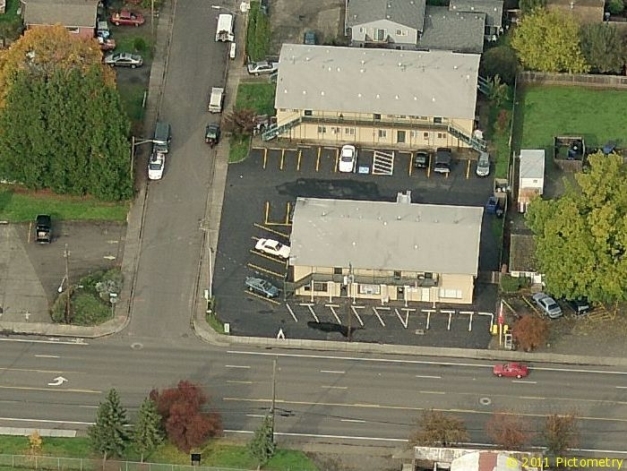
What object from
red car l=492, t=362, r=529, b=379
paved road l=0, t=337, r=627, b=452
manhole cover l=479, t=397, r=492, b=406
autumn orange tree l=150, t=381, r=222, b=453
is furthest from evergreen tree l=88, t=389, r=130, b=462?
red car l=492, t=362, r=529, b=379

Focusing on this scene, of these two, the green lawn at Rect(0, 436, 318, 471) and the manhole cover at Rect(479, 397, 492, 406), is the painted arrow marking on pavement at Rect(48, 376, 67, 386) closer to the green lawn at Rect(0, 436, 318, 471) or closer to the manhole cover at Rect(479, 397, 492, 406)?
the green lawn at Rect(0, 436, 318, 471)

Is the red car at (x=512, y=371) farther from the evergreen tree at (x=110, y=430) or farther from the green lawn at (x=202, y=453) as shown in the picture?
the evergreen tree at (x=110, y=430)

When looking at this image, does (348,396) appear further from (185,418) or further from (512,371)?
(185,418)

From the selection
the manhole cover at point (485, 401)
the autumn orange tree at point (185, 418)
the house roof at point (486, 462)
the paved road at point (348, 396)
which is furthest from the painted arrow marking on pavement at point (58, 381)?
the manhole cover at point (485, 401)

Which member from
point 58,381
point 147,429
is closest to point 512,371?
point 147,429

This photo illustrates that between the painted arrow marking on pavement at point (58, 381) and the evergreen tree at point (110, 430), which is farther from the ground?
the painted arrow marking on pavement at point (58, 381)
